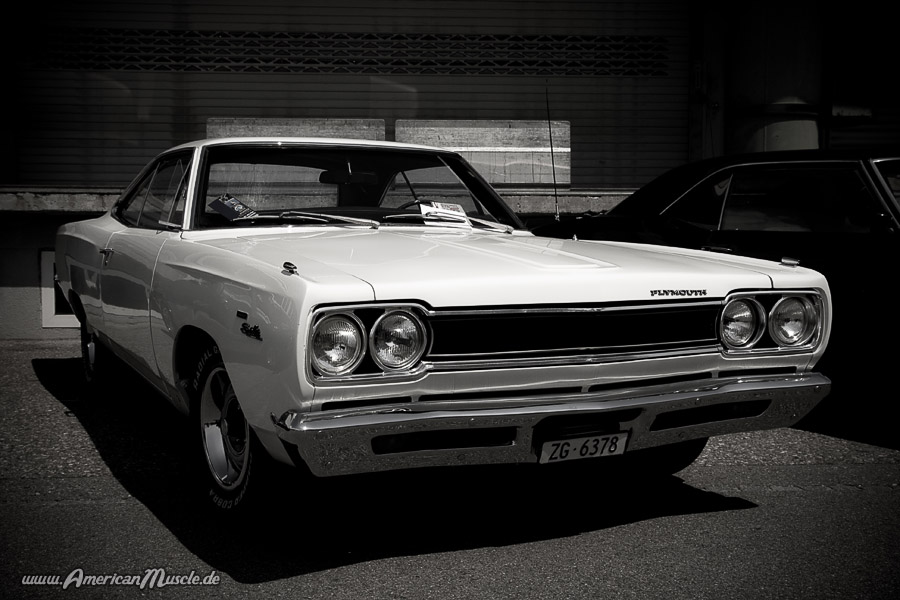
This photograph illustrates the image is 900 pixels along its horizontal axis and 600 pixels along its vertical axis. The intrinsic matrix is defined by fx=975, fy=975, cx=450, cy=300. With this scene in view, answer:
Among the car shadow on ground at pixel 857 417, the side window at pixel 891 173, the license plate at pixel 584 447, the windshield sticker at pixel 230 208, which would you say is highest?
the side window at pixel 891 173

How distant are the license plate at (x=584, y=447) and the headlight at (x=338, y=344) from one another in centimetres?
67

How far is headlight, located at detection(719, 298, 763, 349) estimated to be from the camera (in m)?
3.39

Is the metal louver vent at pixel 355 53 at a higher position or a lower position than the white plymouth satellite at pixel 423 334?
higher

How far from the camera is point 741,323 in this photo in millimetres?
3412

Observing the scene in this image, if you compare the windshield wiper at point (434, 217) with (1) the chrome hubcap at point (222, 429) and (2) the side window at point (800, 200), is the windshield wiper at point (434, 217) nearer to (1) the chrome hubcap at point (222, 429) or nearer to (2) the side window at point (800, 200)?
(1) the chrome hubcap at point (222, 429)

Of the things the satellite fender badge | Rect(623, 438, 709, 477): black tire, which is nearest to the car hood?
the satellite fender badge

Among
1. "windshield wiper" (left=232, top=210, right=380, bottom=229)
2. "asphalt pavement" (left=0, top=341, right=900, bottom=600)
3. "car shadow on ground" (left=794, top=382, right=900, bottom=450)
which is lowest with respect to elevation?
"asphalt pavement" (left=0, top=341, right=900, bottom=600)

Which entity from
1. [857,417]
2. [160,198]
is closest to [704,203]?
[857,417]

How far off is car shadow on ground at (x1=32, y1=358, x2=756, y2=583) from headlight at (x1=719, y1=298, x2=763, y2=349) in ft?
2.45

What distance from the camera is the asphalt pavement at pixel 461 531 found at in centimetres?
298

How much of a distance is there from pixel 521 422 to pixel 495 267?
53 centimetres

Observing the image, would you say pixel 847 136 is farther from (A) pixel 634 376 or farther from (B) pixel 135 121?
(A) pixel 634 376

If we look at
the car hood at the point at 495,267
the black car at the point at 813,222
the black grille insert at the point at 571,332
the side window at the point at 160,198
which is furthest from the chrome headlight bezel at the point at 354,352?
the black car at the point at 813,222

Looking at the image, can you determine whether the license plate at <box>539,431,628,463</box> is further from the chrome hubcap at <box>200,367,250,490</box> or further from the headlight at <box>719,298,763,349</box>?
the chrome hubcap at <box>200,367,250,490</box>
